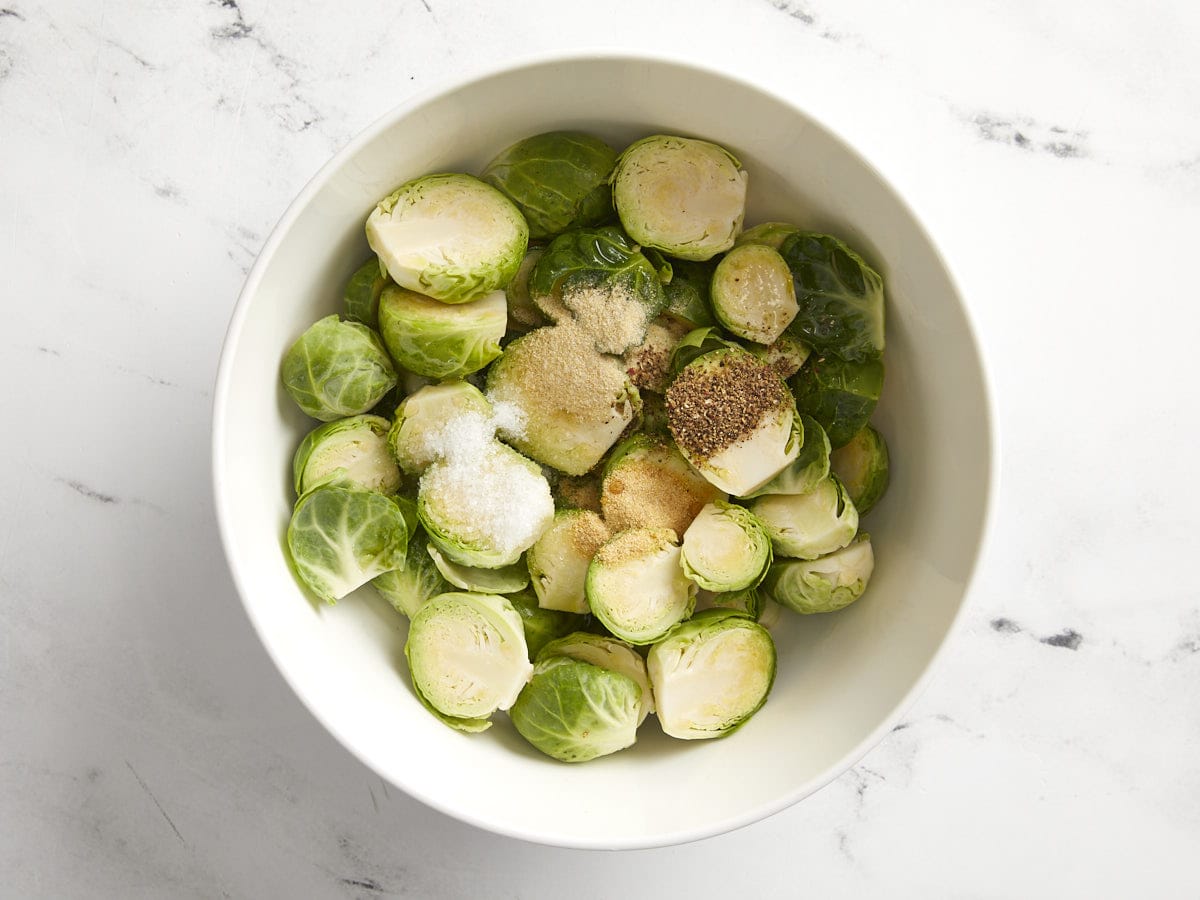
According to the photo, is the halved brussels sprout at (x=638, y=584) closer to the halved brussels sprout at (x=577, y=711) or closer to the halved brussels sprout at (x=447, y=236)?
the halved brussels sprout at (x=577, y=711)

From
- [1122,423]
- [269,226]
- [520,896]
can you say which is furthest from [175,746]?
Answer: [1122,423]

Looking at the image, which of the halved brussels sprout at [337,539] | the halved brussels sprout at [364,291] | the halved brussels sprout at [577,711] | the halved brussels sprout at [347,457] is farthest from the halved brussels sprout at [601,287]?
the halved brussels sprout at [577,711]

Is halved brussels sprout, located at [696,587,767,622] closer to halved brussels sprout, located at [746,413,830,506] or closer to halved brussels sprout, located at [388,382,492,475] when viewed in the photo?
halved brussels sprout, located at [746,413,830,506]

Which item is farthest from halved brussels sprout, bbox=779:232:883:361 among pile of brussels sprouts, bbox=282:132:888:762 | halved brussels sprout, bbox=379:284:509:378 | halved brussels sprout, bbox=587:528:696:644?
halved brussels sprout, bbox=379:284:509:378

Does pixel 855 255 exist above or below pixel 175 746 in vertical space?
above

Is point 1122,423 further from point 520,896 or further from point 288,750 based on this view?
point 288,750
